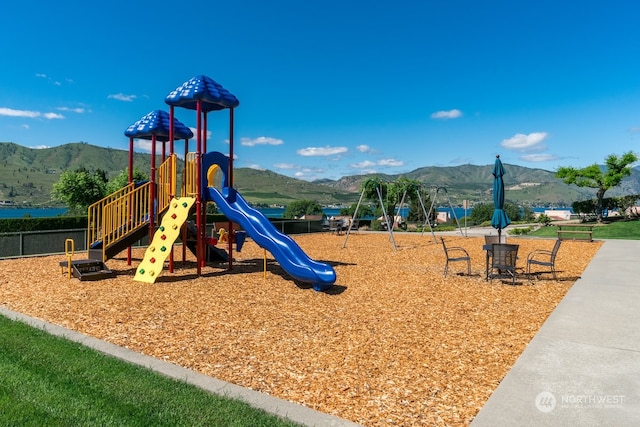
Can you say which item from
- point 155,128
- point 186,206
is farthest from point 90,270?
point 155,128

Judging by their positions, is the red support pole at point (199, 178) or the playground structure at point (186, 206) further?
the red support pole at point (199, 178)

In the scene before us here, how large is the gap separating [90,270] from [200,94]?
16.4 ft

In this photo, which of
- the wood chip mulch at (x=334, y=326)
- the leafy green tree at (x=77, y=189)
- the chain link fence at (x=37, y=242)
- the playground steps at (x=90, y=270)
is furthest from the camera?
the leafy green tree at (x=77, y=189)

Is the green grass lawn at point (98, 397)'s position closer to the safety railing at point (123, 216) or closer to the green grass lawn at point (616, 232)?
the safety railing at point (123, 216)

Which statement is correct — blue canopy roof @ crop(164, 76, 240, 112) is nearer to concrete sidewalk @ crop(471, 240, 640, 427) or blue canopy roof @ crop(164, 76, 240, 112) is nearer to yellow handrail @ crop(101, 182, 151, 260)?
yellow handrail @ crop(101, 182, 151, 260)

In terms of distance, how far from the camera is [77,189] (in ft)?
104

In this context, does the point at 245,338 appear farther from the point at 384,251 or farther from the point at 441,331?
the point at 384,251

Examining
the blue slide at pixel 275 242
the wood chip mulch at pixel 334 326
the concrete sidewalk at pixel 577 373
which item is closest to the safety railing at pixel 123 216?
the wood chip mulch at pixel 334 326

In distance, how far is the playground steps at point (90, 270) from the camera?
9.82 m

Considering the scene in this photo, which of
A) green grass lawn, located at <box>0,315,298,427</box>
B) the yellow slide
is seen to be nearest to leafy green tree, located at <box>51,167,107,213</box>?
the yellow slide

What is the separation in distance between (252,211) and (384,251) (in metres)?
7.56

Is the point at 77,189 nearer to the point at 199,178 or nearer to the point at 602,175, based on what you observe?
the point at 199,178

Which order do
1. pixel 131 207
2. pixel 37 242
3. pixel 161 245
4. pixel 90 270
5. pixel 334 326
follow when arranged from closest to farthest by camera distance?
pixel 334 326 → pixel 161 245 → pixel 90 270 → pixel 131 207 → pixel 37 242

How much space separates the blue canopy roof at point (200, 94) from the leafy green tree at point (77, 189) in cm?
2490
